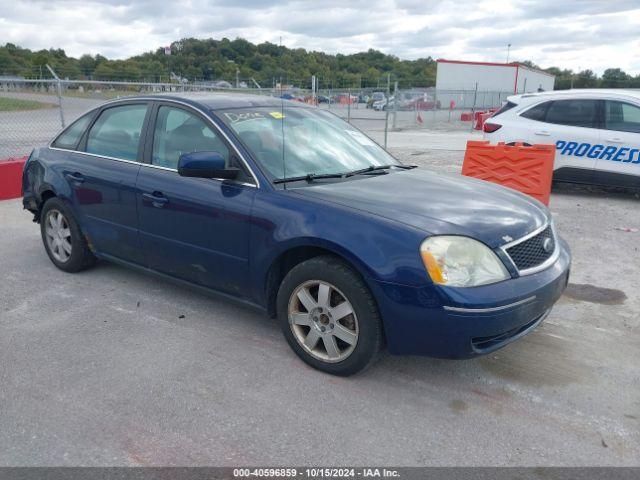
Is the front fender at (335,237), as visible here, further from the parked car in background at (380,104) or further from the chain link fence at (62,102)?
the parked car in background at (380,104)

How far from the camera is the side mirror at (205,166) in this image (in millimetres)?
3596

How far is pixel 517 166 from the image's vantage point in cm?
825

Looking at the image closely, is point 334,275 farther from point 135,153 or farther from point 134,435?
point 135,153

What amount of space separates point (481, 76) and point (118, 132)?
40.1 meters

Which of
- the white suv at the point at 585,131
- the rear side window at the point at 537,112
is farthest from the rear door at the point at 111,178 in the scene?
the rear side window at the point at 537,112

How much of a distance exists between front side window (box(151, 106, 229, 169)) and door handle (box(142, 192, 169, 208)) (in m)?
0.23

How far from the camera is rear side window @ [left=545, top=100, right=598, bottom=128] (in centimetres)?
871

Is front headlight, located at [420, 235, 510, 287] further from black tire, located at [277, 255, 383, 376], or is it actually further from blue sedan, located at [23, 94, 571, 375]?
black tire, located at [277, 255, 383, 376]

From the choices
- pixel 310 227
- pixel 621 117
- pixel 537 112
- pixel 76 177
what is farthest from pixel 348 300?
pixel 537 112

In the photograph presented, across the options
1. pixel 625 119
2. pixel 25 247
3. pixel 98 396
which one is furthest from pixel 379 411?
pixel 625 119

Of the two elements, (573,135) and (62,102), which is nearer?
(573,135)

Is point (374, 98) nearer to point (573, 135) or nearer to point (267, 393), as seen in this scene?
point (573, 135)

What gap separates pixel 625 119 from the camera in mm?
8445

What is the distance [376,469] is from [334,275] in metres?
1.06
